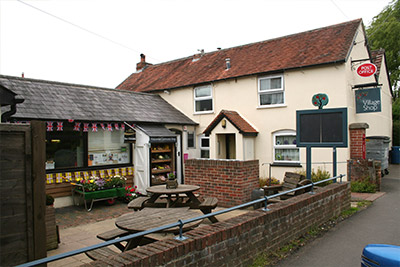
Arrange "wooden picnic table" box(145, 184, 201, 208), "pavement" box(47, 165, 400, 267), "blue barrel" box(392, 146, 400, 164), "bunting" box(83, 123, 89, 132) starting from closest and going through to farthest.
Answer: "pavement" box(47, 165, 400, 267), "wooden picnic table" box(145, 184, 201, 208), "bunting" box(83, 123, 89, 132), "blue barrel" box(392, 146, 400, 164)

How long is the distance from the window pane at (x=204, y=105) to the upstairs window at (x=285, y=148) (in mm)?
3893

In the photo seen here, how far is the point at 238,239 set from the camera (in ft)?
14.2

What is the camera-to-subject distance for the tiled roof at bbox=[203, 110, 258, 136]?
12938 mm

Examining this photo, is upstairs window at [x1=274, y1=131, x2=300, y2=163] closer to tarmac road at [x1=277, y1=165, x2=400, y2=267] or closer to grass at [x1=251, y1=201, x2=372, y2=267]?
tarmac road at [x1=277, y1=165, x2=400, y2=267]

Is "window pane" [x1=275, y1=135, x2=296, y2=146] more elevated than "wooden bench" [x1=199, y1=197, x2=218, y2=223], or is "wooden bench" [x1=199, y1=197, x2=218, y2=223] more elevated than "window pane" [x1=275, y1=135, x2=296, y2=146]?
"window pane" [x1=275, y1=135, x2=296, y2=146]

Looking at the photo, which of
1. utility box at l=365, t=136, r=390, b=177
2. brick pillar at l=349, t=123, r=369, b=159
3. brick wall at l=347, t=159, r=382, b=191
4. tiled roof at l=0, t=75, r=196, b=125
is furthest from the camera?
utility box at l=365, t=136, r=390, b=177

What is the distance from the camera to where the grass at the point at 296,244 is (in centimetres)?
471

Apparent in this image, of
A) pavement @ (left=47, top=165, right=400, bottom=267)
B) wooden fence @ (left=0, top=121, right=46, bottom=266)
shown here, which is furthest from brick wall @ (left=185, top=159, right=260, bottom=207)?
wooden fence @ (left=0, top=121, right=46, bottom=266)

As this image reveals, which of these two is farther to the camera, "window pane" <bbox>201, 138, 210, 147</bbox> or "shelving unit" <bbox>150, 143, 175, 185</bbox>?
"window pane" <bbox>201, 138, 210, 147</bbox>

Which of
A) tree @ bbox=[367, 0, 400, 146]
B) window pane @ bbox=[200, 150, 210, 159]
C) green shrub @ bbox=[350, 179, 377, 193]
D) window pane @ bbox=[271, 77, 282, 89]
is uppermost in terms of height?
tree @ bbox=[367, 0, 400, 146]

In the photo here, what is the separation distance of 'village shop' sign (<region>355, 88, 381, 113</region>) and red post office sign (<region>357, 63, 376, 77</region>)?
0.94 meters

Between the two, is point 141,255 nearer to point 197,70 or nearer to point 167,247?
point 167,247

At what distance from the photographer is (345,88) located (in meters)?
11.7

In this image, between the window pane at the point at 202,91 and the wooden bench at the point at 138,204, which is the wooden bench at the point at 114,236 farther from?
the window pane at the point at 202,91
